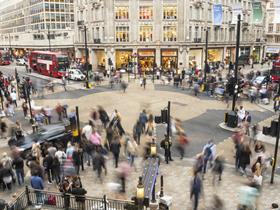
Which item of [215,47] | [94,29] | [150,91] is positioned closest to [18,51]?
[94,29]

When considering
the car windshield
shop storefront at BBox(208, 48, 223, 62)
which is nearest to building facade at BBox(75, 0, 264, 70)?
shop storefront at BBox(208, 48, 223, 62)

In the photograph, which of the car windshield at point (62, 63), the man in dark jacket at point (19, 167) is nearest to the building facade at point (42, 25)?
the car windshield at point (62, 63)

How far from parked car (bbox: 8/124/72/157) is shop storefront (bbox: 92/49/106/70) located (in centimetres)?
3640

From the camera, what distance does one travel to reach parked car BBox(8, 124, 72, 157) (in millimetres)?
14172

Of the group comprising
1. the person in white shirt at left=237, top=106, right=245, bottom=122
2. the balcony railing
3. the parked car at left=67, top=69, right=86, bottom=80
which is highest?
the parked car at left=67, top=69, right=86, bottom=80

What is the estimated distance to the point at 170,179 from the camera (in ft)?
40.7

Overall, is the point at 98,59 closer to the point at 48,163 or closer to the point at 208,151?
the point at 48,163

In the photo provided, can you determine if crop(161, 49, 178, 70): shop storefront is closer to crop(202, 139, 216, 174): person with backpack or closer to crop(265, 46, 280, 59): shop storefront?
crop(265, 46, 280, 59): shop storefront

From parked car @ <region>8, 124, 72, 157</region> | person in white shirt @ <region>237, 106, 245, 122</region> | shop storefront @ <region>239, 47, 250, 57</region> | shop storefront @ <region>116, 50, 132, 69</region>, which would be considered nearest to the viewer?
parked car @ <region>8, 124, 72, 157</region>

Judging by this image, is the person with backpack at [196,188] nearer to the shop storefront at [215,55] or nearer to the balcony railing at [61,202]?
the balcony railing at [61,202]

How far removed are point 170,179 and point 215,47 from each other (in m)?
46.2

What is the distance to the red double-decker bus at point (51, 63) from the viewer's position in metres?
41.6

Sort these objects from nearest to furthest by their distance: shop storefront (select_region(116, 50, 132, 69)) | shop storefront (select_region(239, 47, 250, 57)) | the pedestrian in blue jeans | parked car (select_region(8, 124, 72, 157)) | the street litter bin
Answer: the pedestrian in blue jeans → parked car (select_region(8, 124, 72, 157)) → the street litter bin → shop storefront (select_region(116, 50, 132, 69)) → shop storefront (select_region(239, 47, 250, 57))

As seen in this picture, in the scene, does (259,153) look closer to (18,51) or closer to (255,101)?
(255,101)
